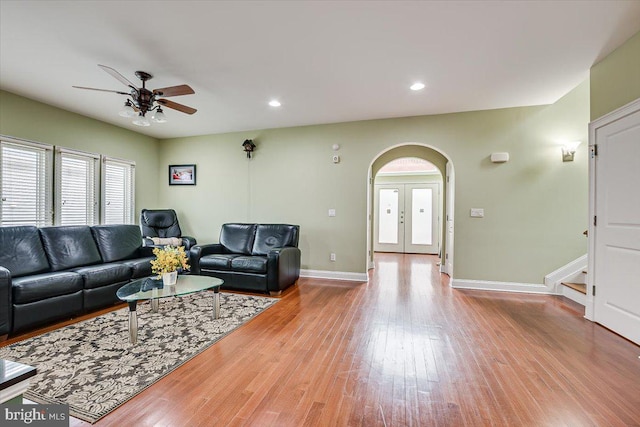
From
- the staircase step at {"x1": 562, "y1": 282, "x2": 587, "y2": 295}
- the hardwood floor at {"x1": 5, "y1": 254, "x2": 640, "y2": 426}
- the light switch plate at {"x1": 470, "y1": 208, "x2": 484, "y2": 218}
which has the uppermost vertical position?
the light switch plate at {"x1": 470, "y1": 208, "x2": 484, "y2": 218}

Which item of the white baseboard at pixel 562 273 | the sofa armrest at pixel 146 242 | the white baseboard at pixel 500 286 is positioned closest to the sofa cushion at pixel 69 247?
the sofa armrest at pixel 146 242

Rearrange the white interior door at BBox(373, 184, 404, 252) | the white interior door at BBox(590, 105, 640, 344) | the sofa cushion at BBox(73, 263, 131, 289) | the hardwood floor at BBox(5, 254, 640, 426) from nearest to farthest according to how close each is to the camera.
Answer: the hardwood floor at BBox(5, 254, 640, 426) → the white interior door at BBox(590, 105, 640, 344) → the sofa cushion at BBox(73, 263, 131, 289) → the white interior door at BBox(373, 184, 404, 252)

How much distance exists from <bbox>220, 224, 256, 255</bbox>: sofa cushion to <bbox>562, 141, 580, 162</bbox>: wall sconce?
4.79m

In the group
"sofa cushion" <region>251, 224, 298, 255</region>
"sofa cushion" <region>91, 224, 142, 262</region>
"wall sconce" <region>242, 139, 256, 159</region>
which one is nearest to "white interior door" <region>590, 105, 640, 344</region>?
"sofa cushion" <region>251, 224, 298, 255</region>

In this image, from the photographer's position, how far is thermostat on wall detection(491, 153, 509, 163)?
164 inches

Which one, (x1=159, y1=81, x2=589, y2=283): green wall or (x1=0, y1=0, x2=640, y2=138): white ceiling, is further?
(x1=159, y1=81, x2=589, y2=283): green wall

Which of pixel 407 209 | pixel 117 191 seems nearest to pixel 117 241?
pixel 117 191

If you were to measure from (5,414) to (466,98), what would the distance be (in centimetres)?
466

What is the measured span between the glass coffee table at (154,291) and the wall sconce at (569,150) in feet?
16.1

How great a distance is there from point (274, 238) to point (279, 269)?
873 mm

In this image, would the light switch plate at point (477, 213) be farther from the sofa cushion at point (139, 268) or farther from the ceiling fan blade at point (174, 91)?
the sofa cushion at point (139, 268)

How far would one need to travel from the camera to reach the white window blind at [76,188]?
4270 millimetres

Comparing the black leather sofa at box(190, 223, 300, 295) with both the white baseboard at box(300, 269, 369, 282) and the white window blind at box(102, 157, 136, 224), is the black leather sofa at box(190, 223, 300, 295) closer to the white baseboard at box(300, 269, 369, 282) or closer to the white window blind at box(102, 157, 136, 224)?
the white baseboard at box(300, 269, 369, 282)

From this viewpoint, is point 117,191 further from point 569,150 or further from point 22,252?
point 569,150
